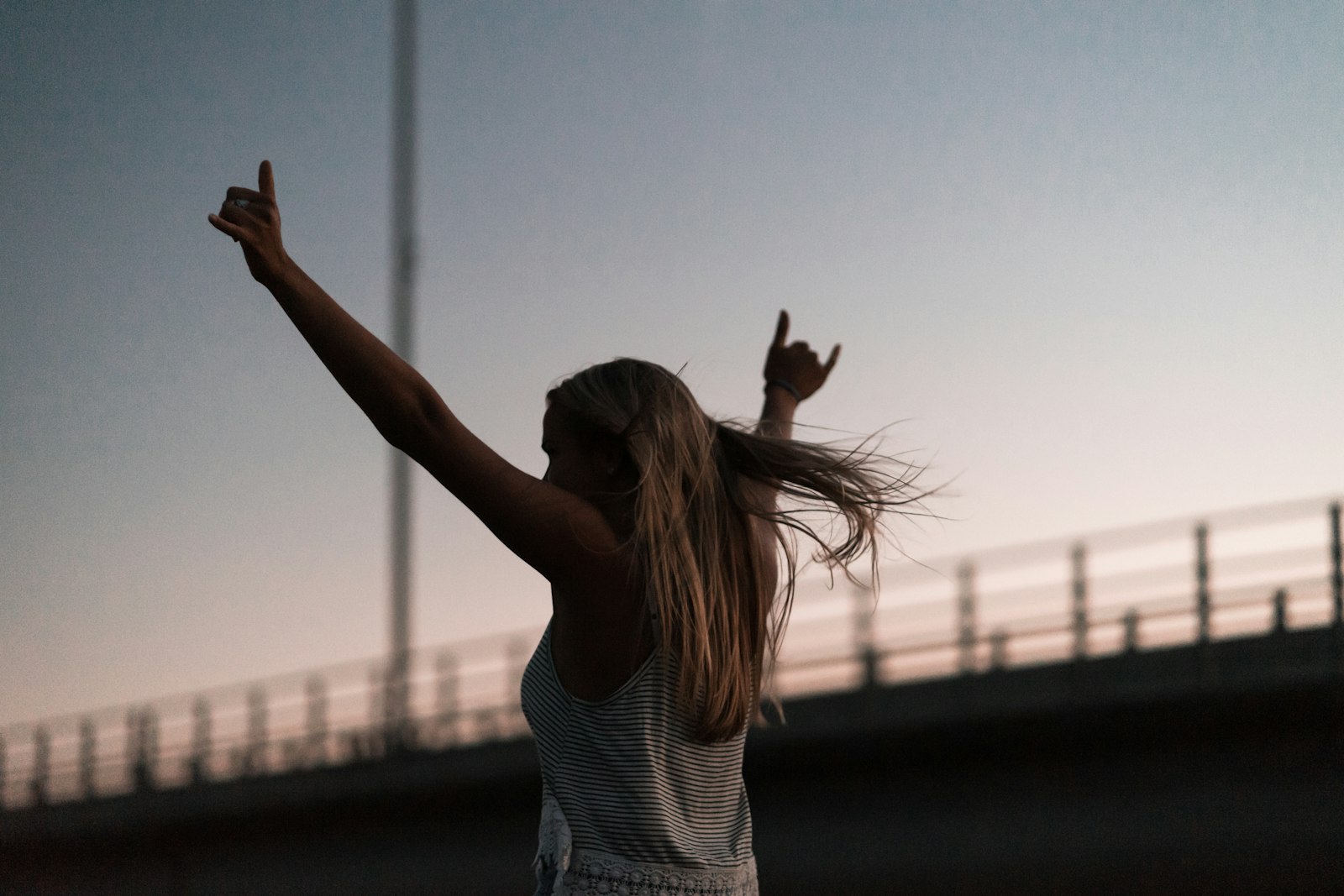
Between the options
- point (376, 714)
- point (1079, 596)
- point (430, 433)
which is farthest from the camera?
point (376, 714)

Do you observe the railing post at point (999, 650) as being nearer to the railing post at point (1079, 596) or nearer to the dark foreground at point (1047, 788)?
the dark foreground at point (1047, 788)

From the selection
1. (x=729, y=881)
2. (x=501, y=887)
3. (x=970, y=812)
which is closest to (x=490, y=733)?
(x=501, y=887)

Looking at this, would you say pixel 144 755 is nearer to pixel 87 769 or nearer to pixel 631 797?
pixel 87 769

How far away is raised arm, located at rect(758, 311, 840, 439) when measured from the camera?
13.0ft

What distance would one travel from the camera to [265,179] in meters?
2.60

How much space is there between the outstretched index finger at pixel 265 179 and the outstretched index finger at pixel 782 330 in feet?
5.81

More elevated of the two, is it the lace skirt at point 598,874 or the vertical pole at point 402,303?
the vertical pole at point 402,303

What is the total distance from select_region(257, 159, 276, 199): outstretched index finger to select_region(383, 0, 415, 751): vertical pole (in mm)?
9835

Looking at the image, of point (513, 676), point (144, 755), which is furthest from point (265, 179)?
point (144, 755)

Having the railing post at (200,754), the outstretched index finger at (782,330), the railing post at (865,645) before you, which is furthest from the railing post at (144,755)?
the outstretched index finger at (782,330)

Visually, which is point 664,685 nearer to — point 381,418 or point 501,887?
point 381,418

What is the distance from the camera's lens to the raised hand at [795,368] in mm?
4008

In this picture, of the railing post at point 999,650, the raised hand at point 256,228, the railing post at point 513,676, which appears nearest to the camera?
the raised hand at point 256,228

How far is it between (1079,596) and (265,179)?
11145mm
